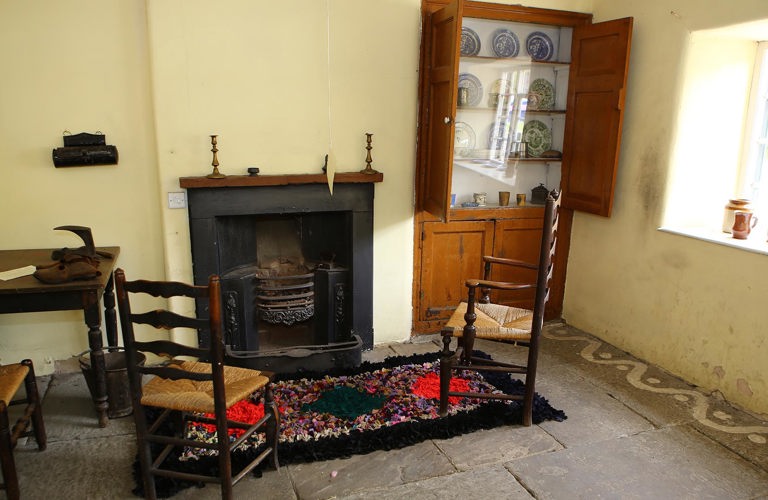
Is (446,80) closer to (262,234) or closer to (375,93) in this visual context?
(375,93)

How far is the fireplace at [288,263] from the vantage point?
→ 3.30m

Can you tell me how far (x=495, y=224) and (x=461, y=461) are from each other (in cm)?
190

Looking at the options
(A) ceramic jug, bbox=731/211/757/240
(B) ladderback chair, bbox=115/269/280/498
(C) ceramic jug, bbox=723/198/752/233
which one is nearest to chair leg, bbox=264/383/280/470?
(B) ladderback chair, bbox=115/269/280/498

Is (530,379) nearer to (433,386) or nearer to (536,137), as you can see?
(433,386)

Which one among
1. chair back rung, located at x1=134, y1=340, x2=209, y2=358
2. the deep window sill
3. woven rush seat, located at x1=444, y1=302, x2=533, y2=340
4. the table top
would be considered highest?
the deep window sill

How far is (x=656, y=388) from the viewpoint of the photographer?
329 cm

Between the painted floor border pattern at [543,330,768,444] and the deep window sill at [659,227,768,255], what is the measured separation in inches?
34.7

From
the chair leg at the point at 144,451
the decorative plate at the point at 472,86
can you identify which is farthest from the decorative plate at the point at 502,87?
the chair leg at the point at 144,451

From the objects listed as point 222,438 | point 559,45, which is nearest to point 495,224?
A: point 559,45

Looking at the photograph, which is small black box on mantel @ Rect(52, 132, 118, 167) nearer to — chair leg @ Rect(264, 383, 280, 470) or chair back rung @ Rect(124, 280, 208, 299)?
chair back rung @ Rect(124, 280, 208, 299)

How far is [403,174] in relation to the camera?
12.0 feet

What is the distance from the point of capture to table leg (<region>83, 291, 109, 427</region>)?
263cm

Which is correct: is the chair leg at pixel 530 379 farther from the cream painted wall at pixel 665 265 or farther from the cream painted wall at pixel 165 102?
the cream painted wall at pixel 165 102

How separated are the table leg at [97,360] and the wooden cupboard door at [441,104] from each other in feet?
6.37
